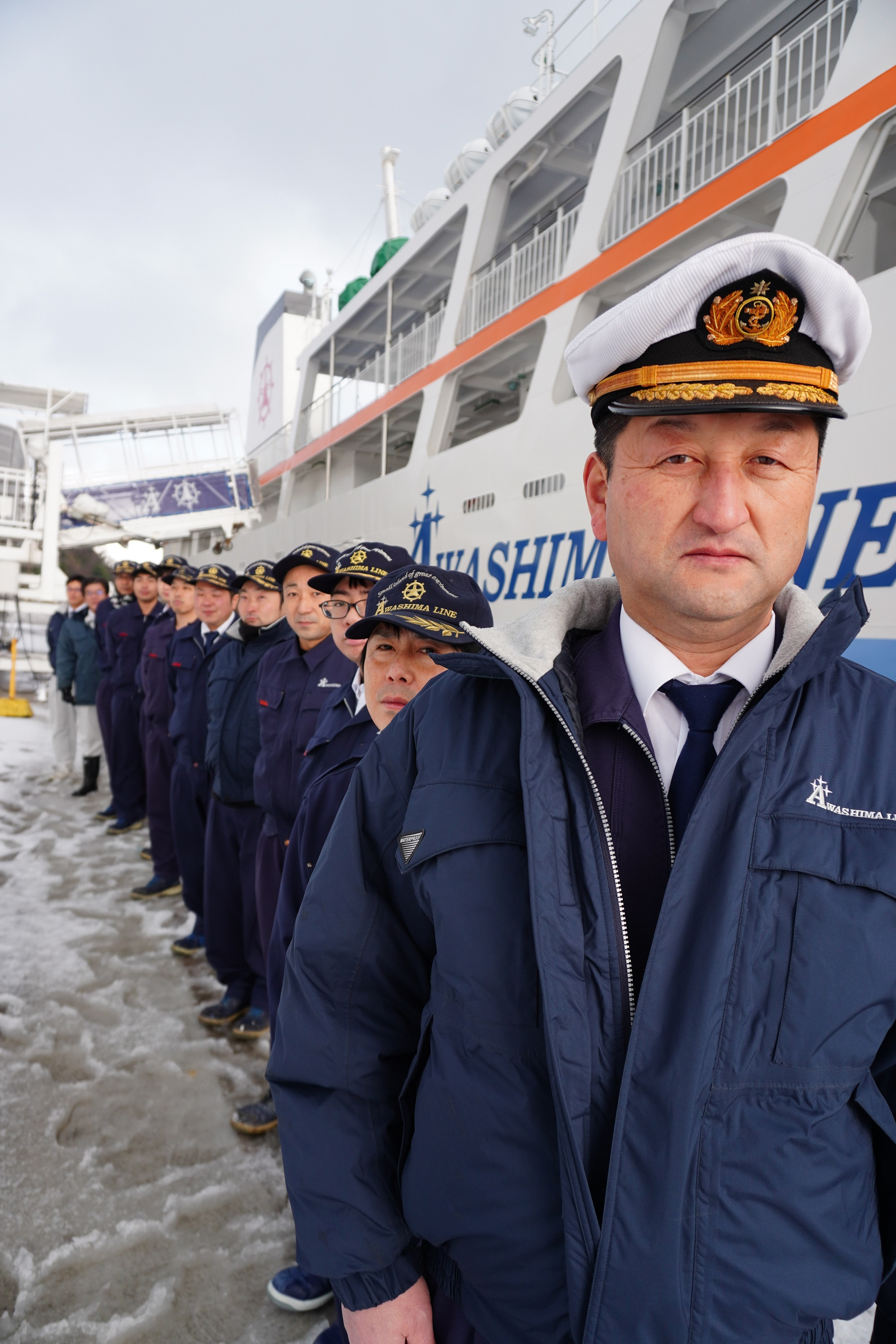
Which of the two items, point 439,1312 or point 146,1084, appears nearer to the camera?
point 439,1312

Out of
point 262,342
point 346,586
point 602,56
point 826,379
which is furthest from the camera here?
point 262,342

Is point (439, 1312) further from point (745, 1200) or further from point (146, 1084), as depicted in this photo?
point (146, 1084)

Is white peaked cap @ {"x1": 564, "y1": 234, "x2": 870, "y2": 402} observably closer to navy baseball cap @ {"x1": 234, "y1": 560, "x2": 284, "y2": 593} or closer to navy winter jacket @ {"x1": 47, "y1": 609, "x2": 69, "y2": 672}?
navy baseball cap @ {"x1": 234, "y1": 560, "x2": 284, "y2": 593}

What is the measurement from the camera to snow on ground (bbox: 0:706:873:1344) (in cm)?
175

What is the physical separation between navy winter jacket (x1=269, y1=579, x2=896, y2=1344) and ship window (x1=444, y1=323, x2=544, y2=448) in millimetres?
5745

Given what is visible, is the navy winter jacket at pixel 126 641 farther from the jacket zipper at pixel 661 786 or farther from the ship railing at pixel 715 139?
the jacket zipper at pixel 661 786

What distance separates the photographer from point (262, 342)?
15.9m

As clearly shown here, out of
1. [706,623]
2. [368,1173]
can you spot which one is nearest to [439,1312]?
[368,1173]

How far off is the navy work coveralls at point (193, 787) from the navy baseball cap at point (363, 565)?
1381 mm

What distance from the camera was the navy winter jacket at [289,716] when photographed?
267cm

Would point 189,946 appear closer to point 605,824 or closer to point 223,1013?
point 223,1013

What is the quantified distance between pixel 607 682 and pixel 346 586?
1761 millimetres

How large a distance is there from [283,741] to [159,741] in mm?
2649

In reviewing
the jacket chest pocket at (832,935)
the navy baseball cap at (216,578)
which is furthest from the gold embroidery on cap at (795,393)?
the navy baseball cap at (216,578)
